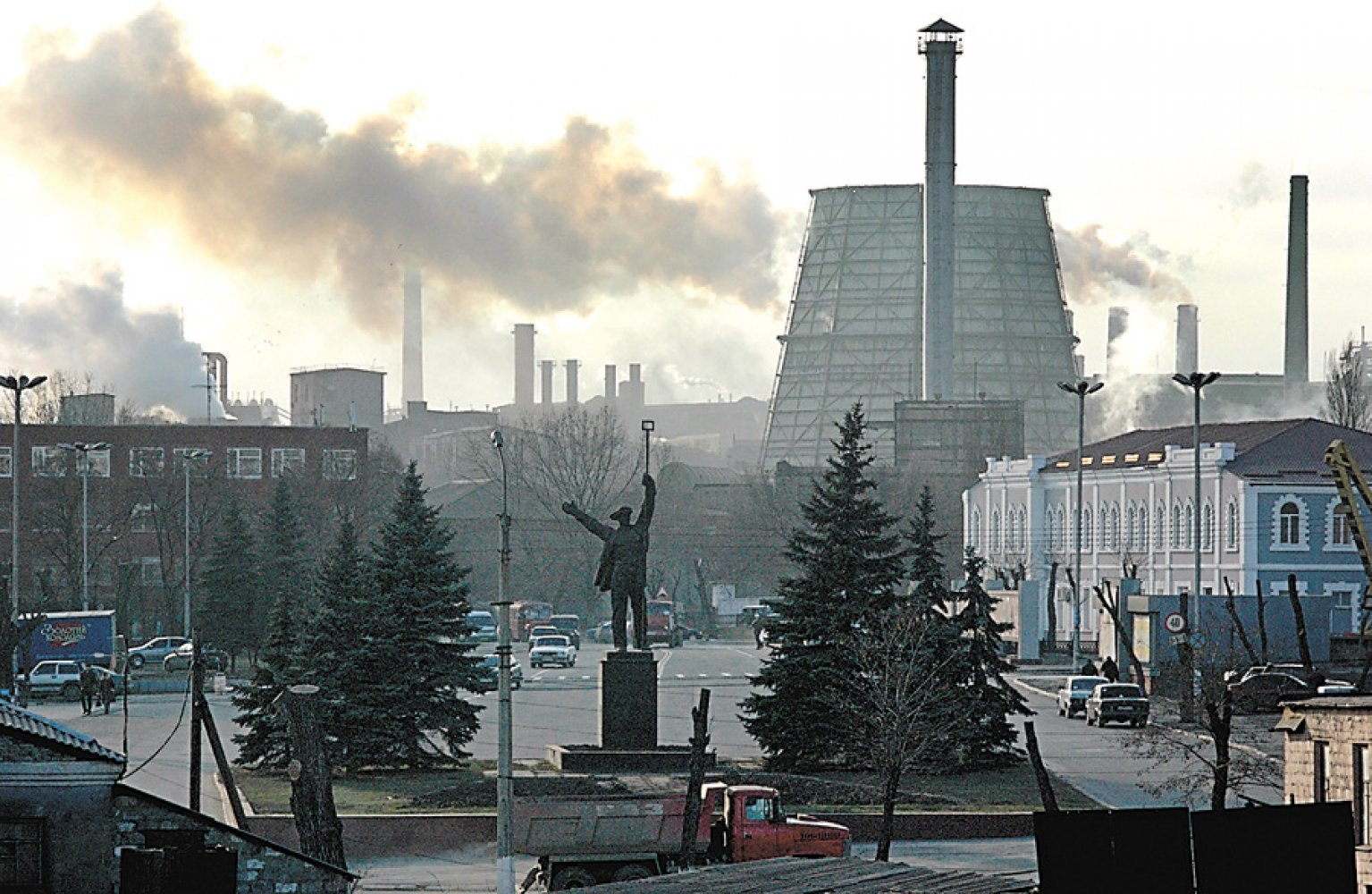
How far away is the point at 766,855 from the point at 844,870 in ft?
35.9

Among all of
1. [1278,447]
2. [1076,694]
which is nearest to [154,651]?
[1076,694]

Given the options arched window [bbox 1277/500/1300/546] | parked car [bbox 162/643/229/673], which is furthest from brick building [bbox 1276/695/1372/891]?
arched window [bbox 1277/500/1300/546]

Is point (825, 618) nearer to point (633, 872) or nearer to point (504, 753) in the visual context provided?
point (633, 872)

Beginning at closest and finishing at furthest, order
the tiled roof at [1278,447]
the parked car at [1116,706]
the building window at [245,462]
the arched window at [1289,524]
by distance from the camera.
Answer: the parked car at [1116,706] < the arched window at [1289,524] < the tiled roof at [1278,447] < the building window at [245,462]

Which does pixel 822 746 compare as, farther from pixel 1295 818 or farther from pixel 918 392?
pixel 918 392

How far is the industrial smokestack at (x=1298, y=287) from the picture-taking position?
4897 inches

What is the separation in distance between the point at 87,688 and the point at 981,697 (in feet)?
78.1

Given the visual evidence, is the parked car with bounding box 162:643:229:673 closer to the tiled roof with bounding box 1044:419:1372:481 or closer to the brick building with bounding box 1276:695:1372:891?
the tiled roof with bounding box 1044:419:1372:481

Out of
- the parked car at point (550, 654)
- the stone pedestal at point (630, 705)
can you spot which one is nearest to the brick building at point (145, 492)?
the parked car at point (550, 654)

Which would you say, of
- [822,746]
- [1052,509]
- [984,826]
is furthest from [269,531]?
[984,826]

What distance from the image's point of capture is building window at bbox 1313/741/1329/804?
80.4 ft

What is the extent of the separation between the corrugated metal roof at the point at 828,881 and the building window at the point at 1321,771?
815cm

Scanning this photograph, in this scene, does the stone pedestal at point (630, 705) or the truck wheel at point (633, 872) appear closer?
the truck wheel at point (633, 872)

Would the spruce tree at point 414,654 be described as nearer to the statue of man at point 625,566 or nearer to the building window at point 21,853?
the statue of man at point 625,566
